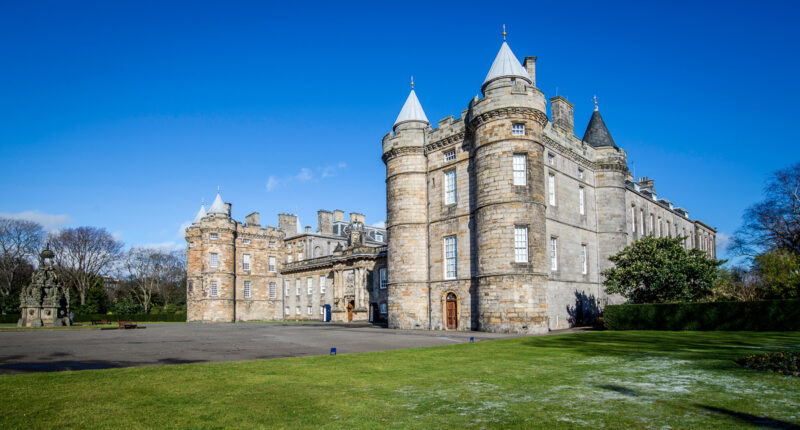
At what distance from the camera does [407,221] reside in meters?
32.3

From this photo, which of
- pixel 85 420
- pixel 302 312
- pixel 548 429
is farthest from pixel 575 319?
pixel 302 312

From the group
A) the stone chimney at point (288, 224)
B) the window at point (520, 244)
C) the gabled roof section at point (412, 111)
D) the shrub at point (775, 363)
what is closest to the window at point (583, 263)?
the window at point (520, 244)

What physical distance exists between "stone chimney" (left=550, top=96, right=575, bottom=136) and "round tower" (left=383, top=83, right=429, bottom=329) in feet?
27.9

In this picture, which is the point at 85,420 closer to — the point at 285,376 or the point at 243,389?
the point at 243,389

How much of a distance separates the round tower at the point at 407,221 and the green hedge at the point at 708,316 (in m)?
11.0

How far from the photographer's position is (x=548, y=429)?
5.94 metres

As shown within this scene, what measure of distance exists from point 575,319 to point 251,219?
40.6m

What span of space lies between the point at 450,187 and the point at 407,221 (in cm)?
352

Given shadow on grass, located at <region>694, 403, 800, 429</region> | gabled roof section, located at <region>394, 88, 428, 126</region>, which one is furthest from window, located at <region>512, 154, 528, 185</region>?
shadow on grass, located at <region>694, 403, 800, 429</region>

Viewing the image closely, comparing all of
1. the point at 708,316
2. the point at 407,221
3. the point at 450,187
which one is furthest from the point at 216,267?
the point at 708,316

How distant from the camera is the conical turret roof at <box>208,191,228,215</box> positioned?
54.5 m

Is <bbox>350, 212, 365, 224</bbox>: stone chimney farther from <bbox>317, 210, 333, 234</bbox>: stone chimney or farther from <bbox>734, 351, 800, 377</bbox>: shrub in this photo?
<bbox>734, 351, 800, 377</bbox>: shrub

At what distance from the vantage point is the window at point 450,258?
3034cm

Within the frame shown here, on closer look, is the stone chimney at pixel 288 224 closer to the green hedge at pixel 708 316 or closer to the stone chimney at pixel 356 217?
the stone chimney at pixel 356 217
